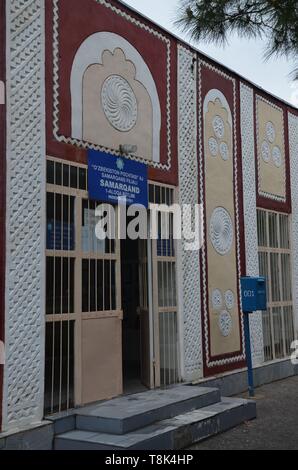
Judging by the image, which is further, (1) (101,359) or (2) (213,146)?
(2) (213,146)

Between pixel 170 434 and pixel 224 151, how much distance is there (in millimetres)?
5036

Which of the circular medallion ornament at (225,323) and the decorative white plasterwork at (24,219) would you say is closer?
the decorative white plasterwork at (24,219)

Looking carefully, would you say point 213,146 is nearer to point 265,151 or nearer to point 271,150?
point 265,151

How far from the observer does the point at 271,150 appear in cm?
1059

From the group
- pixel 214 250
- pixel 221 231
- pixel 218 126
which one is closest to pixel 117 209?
pixel 214 250

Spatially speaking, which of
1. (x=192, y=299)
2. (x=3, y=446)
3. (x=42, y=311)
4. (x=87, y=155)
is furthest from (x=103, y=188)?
(x=3, y=446)

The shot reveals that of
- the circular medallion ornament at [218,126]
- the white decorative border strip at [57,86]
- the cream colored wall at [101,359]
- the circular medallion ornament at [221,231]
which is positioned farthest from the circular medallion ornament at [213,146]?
the cream colored wall at [101,359]

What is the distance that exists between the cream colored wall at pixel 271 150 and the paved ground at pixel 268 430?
151 inches

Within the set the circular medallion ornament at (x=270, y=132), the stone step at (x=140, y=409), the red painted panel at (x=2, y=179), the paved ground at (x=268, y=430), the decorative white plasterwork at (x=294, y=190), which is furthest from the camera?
the decorative white plasterwork at (x=294, y=190)

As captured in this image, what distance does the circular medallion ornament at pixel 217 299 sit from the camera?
845 centimetres

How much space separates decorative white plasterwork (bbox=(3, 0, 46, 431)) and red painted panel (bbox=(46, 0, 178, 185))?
0.18 metres

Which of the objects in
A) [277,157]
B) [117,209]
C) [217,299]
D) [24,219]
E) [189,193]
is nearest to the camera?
[24,219]

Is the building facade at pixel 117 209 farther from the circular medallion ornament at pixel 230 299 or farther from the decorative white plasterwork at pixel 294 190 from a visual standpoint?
the decorative white plasterwork at pixel 294 190

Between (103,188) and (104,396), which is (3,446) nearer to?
(104,396)
